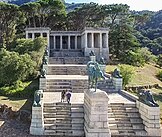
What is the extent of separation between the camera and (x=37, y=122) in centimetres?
1288

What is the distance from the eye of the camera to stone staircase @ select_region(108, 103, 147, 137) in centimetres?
1286

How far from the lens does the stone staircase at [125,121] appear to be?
1286 cm

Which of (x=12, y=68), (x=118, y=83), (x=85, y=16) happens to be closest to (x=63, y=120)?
(x=118, y=83)

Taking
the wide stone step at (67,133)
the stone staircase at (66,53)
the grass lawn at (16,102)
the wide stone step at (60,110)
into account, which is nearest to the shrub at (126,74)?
the grass lawn at (16,102)

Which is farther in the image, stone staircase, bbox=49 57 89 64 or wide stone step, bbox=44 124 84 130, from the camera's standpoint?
stone staircase, bbox=49 57 89 64

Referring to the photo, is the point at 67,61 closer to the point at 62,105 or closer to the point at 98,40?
the point at 98,40

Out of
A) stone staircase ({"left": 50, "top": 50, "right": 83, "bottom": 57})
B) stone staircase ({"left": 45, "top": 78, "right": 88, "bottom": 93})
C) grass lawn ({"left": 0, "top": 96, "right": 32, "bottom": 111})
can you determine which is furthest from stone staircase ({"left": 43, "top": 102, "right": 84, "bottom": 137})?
stone staircase ({"left": 50, "top": 50, "right": 83, "bottom": 57})

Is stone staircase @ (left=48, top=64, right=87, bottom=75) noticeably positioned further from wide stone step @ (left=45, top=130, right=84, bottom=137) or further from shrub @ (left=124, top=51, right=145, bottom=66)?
wide stone step @ (left=45, top=130, right=84, bottom=137)

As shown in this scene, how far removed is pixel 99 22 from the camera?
153 feet

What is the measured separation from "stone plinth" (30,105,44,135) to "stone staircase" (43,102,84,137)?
0.81ft

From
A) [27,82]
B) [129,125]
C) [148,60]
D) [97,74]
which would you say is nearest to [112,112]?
[129,125]

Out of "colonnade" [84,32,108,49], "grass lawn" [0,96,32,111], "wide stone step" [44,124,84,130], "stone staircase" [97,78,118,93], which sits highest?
"colonnade" [84,32,108,49]

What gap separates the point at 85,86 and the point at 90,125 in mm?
7375

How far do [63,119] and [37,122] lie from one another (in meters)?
1.33
